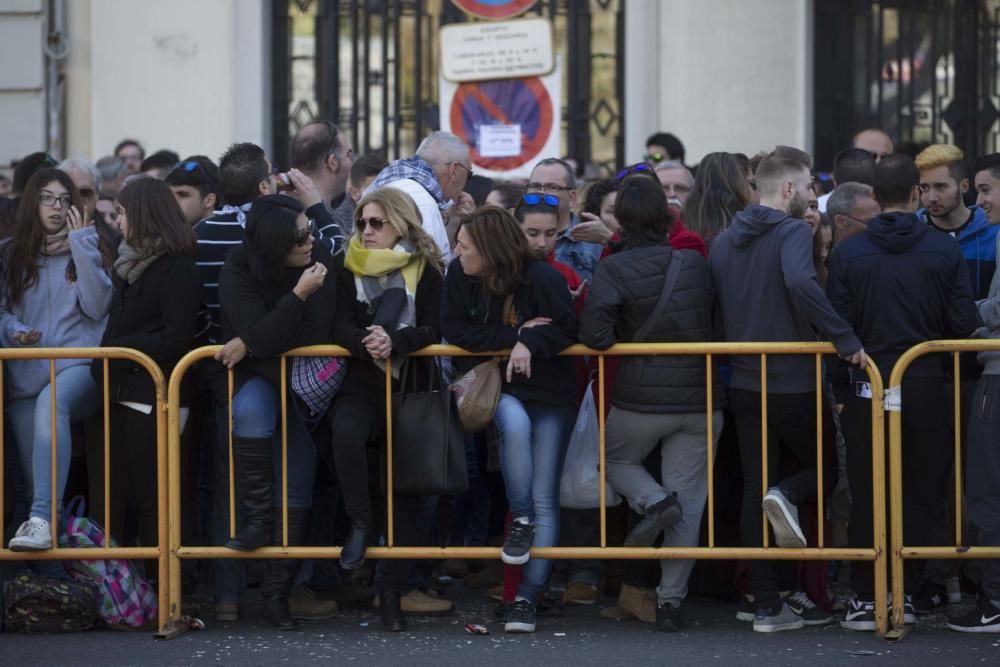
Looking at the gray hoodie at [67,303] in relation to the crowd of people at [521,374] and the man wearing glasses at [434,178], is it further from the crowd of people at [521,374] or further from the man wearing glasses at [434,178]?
the man wearing glasses at [434,178]

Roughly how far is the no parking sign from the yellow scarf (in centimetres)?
506

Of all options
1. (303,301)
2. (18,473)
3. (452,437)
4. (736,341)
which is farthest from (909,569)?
(18,473)

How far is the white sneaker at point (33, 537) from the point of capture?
25.1ft

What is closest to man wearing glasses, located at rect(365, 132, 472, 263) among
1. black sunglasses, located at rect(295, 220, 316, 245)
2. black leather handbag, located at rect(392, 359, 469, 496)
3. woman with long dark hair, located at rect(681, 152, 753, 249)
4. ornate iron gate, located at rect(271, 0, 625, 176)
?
black sunglasses, located at rect(295, 220, 316, 245)

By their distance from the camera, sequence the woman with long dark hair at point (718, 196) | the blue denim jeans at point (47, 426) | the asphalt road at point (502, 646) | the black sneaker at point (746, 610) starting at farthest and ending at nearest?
the woman with long dark hair at point (718, 196)
the black sneaker at point (746, 610)
the blue denim jeans at point (47, 426)
the asphalt road at point (502, 646)

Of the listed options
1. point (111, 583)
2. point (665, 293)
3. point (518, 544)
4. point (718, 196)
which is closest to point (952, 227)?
point (718, 196)

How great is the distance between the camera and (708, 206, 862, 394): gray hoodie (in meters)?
7.53

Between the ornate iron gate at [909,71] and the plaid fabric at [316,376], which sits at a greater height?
the ornate iron gate at [909,71]

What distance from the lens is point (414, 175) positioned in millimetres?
8453

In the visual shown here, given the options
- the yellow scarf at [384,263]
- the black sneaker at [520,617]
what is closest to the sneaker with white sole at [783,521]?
the black sneaker at [520,617]

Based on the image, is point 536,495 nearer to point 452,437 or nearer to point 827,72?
point 452,437

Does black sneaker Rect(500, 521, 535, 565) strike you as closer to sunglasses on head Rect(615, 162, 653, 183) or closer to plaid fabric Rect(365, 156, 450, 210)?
plaid fabric Rect(365, 156, 450, 210)

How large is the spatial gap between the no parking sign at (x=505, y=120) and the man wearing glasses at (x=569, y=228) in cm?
327

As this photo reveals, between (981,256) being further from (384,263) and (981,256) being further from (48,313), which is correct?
(48,313)
